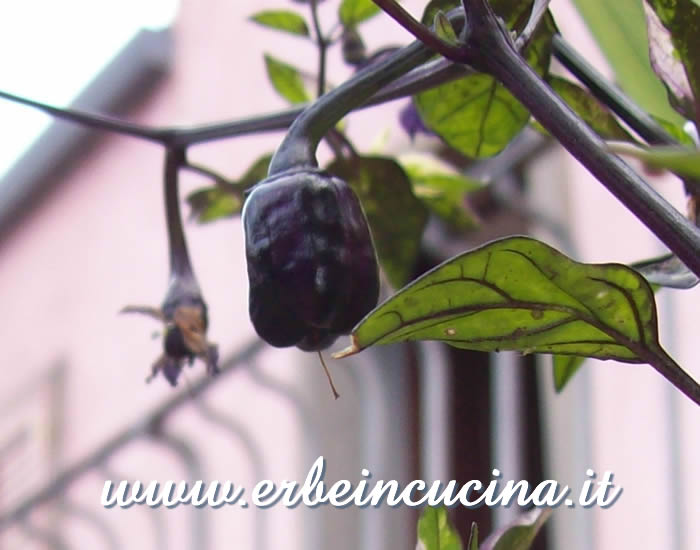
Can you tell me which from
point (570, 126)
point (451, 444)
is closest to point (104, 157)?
point (451, 444)

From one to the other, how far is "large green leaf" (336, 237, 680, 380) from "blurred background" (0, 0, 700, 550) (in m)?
0.30

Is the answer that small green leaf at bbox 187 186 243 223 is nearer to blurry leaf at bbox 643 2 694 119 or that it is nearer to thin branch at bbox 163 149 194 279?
thin branch at bbox 163 149 194 279

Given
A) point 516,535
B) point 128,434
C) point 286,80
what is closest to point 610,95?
point 516,535

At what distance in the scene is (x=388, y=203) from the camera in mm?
396

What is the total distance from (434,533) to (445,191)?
0.22 m

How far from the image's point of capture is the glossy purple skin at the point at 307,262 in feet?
0.83

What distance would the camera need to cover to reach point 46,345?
2.41 metres

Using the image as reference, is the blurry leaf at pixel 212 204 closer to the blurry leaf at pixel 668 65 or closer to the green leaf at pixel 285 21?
the green leaf at pixel 285 21

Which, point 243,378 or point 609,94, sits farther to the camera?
point 243,378

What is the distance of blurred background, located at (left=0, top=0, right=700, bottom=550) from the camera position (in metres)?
1.10

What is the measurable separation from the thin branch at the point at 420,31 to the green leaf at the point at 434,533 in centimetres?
12

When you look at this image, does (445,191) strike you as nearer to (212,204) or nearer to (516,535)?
(212,204)

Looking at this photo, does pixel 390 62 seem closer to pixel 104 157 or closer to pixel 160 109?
pixel 160 109

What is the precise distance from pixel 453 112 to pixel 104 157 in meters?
2.00
